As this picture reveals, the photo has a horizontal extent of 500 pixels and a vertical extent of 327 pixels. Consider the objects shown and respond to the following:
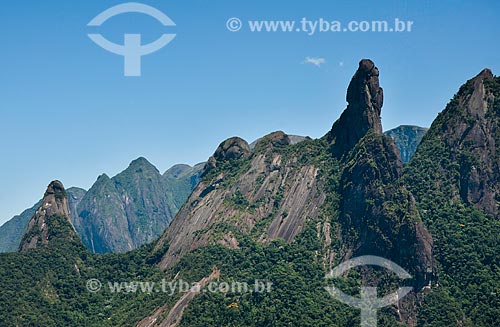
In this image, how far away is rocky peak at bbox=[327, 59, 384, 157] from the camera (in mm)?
144750

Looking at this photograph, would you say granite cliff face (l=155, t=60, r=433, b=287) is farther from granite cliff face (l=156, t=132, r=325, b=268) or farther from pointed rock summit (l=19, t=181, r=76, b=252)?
pointed rock summit (l=19, t=181, r=76, b=252)

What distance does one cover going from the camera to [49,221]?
163250 millimetres

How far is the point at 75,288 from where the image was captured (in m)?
148

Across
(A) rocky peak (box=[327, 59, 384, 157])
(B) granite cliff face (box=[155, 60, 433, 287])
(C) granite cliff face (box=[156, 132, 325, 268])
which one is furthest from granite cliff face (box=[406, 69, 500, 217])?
(C) granite cliff face (box=[156, 132, 325, 268])

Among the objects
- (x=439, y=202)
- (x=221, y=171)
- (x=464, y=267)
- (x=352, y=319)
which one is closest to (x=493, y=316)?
(x=464, y=267)

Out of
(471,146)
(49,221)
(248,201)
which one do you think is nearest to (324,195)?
(248,201)

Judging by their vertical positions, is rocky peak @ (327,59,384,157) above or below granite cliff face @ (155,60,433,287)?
above

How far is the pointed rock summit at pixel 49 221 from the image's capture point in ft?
528

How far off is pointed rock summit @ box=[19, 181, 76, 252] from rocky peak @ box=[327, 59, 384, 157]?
68184mm

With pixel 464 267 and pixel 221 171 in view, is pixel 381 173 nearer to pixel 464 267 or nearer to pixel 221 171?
pixel 464 267

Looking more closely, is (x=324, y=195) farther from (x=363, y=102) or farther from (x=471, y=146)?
(x=471, y=146)

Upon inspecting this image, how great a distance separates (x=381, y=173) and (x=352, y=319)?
3035cm

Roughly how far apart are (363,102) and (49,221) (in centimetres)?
7570

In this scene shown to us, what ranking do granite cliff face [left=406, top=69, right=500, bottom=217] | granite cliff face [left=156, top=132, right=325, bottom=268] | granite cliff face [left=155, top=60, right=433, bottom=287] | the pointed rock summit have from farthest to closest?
1. the pointed rock summit
2. granite cliff face [left=156, top=132, right=325, bottom=268]
3. granite cliff face [left=406, top=69, right=500, bottom=217]
4. granite cliff face [left=155, top=60, right=433, bottom=287]
